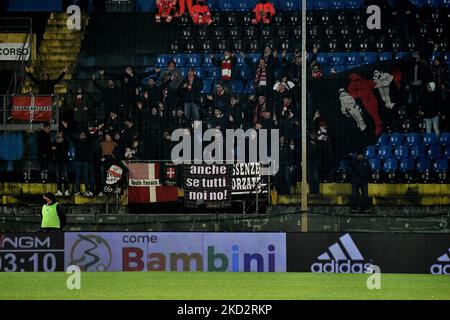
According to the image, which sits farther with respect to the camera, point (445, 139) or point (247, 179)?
point (445, 139)

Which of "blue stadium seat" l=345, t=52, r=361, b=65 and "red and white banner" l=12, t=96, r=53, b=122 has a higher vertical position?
"blue stadium seat" l=345, t=52, r=361, b=65

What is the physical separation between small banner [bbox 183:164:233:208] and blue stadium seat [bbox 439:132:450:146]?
21.0ft

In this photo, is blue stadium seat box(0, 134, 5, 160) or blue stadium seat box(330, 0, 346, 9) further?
blue stadium seat box(330, 0, 346, 9)

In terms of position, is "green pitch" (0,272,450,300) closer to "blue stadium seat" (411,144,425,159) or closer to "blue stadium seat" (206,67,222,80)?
"blue stadium seat" (411,144,425,159)

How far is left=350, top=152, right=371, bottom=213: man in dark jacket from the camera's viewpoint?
2386 cm

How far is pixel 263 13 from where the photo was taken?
2869cm

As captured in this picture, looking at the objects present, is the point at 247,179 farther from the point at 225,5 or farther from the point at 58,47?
the point at 58,47

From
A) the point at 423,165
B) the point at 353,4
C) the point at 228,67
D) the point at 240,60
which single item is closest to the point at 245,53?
the point at 240,60

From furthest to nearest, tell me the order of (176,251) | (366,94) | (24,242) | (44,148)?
(366,94) → (44,148) → (176,251) → (24,242)

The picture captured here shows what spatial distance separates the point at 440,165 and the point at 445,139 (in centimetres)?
77

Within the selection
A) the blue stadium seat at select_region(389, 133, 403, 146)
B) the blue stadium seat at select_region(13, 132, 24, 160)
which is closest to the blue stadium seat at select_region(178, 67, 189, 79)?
the blue stadium seat at select_region(13, 132, 24, 160)

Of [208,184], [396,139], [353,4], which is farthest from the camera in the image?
[353,4]

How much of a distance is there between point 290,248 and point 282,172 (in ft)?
26.9

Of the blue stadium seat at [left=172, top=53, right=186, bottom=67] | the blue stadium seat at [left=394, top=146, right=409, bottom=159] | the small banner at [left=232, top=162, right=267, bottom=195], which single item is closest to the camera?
the small banner at [left=232, top=162, right=267, bottom=195]
